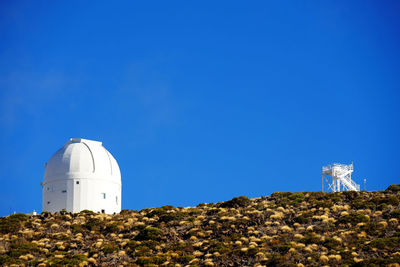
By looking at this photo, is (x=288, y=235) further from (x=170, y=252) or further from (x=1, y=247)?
(x=1, y=247)

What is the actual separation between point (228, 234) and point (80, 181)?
29179 millimetres

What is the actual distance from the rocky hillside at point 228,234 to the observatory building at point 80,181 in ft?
48.2

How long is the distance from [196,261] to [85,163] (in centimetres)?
3314

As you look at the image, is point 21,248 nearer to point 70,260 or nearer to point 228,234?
point 70,260

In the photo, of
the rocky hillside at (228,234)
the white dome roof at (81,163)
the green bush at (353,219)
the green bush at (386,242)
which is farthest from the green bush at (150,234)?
the white dome roof at (81,163)

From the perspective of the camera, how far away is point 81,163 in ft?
212

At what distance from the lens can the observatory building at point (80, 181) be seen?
6391cm

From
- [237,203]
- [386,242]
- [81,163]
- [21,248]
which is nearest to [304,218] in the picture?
[386,242]

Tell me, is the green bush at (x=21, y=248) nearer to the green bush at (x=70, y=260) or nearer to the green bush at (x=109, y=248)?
the green bush at (x=70, y=260)

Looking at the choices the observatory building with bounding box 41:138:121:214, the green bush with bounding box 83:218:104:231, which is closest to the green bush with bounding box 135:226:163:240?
the green bush with bounding box 83:218:104:231

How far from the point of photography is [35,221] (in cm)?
4581

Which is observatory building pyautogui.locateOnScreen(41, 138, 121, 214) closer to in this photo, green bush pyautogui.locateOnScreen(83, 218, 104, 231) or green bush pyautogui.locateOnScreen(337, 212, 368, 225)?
green bush pyautogui.locateOnScreen(83, 218, 104, 231)

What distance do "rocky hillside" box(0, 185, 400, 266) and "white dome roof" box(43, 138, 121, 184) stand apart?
15.6 meters

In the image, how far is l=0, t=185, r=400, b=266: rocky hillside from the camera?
34.4 metres
